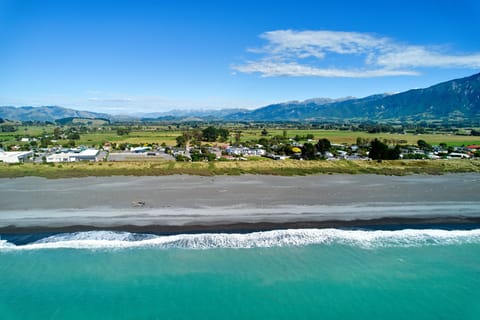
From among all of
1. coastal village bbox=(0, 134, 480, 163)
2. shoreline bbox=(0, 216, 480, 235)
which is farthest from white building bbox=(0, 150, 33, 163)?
shoreline bbox=(0, 216, 480, 235)

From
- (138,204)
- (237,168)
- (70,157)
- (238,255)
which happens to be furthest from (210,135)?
(238,255)

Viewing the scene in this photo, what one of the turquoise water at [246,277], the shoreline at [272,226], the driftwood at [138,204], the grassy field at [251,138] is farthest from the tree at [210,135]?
the turquoise water at [246,277]

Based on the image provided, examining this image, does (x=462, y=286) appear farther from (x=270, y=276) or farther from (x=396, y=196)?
(x=396, y=196)

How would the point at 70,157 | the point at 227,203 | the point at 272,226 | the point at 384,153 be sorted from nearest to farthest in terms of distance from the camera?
1. the point at 272,226
2. the point at 227,203
3. the point at 70,157
4. the point at 384,153

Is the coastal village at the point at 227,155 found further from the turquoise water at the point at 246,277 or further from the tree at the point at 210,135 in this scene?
the turquoise water at the point at 246,277

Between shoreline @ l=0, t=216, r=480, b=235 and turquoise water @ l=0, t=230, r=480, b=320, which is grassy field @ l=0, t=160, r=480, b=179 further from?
turquoise water @ l=0, t=230, r=480, b=320

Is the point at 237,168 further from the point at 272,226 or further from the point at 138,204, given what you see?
the point at 272,226
